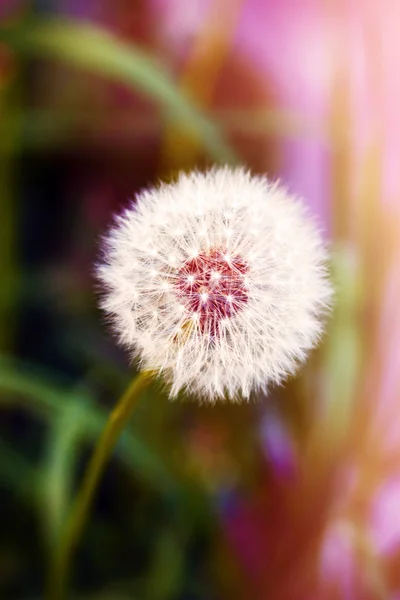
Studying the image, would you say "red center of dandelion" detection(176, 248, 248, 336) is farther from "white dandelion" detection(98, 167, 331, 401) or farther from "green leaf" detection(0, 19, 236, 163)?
"green leaf" detection(0, 19, 236, 163)

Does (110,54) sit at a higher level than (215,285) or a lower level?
higher

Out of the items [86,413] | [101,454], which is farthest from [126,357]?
[101,454]

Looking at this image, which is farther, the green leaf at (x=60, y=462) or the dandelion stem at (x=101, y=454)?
the green leaf at (x=60, y=462)

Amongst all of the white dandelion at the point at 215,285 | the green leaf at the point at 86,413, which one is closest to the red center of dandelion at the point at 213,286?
the white dandelion at the point at 215,285

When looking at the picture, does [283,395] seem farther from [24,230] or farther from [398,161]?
[24,230]

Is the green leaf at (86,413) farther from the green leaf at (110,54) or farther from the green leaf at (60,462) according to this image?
the green leaf at (110,54)

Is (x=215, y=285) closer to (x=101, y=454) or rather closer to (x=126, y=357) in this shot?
(x=101, y=454)

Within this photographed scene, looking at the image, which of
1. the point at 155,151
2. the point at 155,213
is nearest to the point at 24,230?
the point at 155,151

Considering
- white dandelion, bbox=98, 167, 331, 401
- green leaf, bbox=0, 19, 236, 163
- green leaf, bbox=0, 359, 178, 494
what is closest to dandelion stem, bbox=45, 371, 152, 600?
white dandelion, bbox=98, 167, 331, 401
